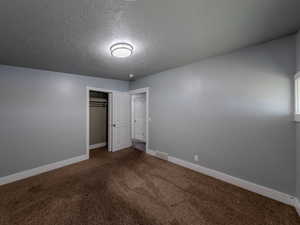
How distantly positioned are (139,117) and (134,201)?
169 inches

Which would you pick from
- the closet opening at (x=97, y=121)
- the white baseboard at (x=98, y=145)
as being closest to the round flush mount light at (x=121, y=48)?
the closet opening at (x=97, y=121)

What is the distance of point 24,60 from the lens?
2.33 m

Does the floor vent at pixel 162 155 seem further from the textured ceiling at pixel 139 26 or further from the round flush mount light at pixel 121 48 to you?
the round flush mount light at pixel 121 48

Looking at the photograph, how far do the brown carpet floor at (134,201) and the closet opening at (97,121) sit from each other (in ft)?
5.95

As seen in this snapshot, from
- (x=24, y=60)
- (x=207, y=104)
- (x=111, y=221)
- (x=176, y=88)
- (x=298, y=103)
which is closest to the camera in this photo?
(x=111, y=221)

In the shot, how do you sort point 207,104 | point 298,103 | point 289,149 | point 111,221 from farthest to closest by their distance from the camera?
point 207,104 → point 289,149 → point 298,103 → point 111,221

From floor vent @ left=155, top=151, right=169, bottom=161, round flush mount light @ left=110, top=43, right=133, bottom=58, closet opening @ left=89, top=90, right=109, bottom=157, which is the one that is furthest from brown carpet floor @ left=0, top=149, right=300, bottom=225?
round flush mount light @ left=110, top=43, right=133, bottom=58

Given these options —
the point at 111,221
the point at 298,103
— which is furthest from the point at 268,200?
the point at 111,221

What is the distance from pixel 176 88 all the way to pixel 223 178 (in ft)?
7.23

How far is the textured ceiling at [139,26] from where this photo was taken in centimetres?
119

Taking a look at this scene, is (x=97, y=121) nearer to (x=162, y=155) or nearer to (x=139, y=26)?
(x=162, y=155)

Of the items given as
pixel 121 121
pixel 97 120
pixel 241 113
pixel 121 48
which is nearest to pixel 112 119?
pixel 121 121

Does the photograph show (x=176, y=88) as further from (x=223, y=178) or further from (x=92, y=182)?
(x=92, y=182)

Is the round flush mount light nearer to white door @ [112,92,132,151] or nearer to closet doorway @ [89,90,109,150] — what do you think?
white door @ [112,92,132,151]
